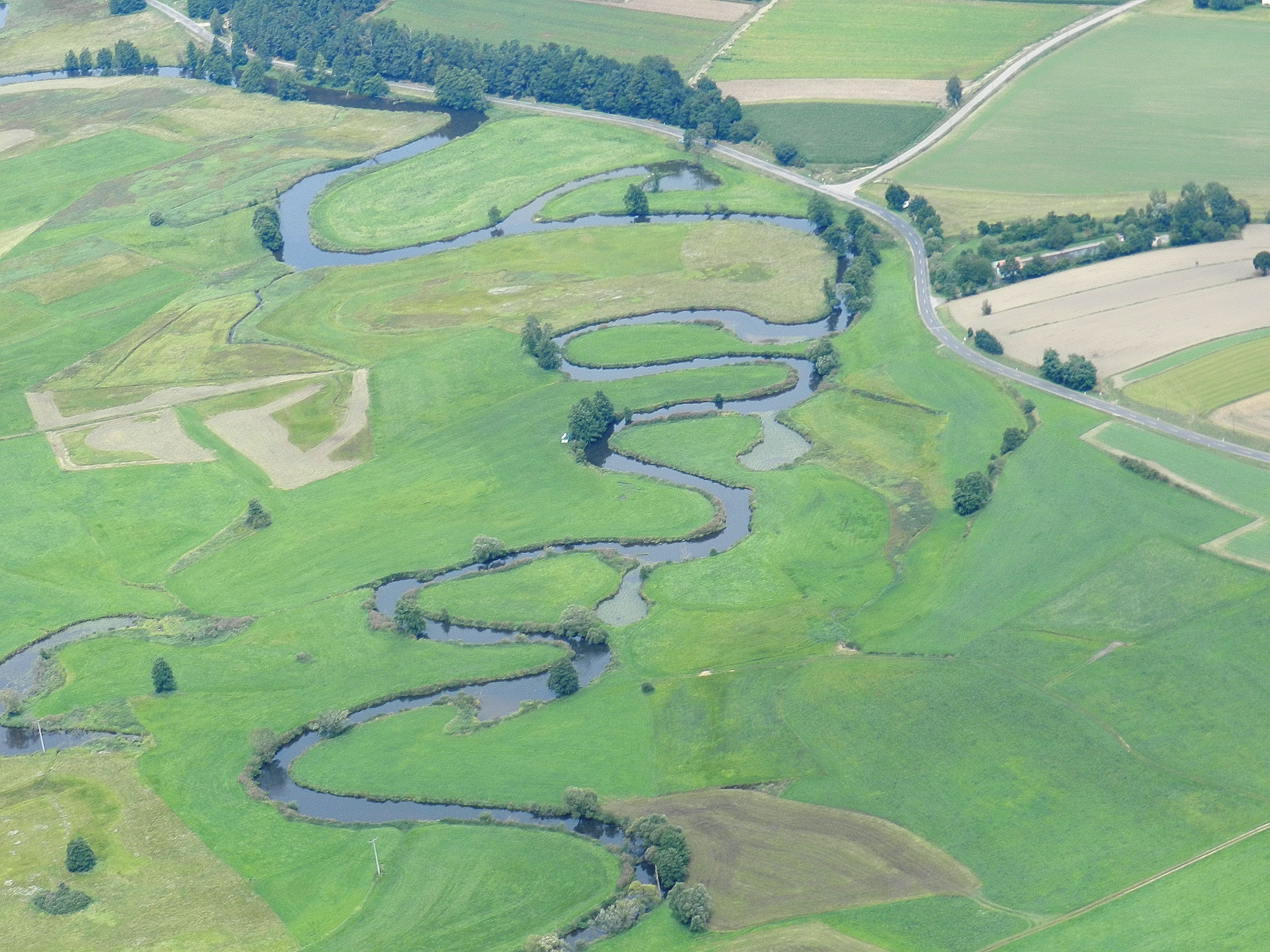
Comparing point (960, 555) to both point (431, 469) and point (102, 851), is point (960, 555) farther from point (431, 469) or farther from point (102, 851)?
point (102, 851)

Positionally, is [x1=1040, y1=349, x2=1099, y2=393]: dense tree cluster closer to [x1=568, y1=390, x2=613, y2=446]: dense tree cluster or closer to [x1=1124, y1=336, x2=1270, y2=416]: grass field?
[x1=1124, y1=336, x2=1270, y2=416]: grass field

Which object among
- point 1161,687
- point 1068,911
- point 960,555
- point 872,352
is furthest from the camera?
point 872,352

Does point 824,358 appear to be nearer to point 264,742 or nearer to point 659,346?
→ point 659,346

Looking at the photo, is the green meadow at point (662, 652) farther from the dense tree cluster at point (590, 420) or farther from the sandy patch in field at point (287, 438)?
the dense tree cluster at point (590, 420)

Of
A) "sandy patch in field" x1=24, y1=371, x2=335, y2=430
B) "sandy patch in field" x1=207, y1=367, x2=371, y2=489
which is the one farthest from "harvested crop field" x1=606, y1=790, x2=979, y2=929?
"sandy patch in field" x1=24, y1=371, x2=335, y2=430

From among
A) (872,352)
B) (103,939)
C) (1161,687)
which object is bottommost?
(103,939)

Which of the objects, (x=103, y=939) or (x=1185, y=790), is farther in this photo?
(x=1185, y=790)

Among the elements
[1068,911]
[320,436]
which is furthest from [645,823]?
[320,436]
